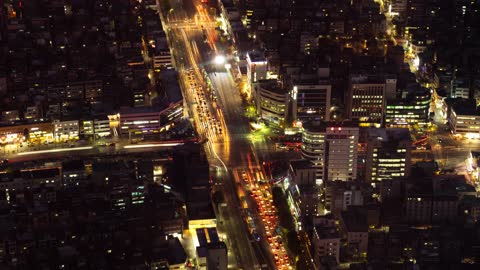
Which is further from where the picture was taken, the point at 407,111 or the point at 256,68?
the point at 256,68

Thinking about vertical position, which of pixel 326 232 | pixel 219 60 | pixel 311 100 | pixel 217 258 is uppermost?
pixel 219 60

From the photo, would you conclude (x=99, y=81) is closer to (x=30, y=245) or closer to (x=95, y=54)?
(x=95, y=54)

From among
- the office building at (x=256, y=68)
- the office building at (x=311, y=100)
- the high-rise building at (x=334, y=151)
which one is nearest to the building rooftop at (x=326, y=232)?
the high-rise building at (x=334, y=151)

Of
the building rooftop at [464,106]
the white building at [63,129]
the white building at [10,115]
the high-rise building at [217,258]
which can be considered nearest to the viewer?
the high-rise building at [217,258]

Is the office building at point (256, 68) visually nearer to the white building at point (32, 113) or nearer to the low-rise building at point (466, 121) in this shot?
the low-rise building at point (466, 121)

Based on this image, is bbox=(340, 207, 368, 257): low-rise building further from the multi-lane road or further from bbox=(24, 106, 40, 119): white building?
bbox=(24, 106, 40, 119): white building

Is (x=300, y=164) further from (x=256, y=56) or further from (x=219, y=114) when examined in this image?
(x=256, y=56)

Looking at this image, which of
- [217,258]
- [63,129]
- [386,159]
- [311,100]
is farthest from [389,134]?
[63,129]
